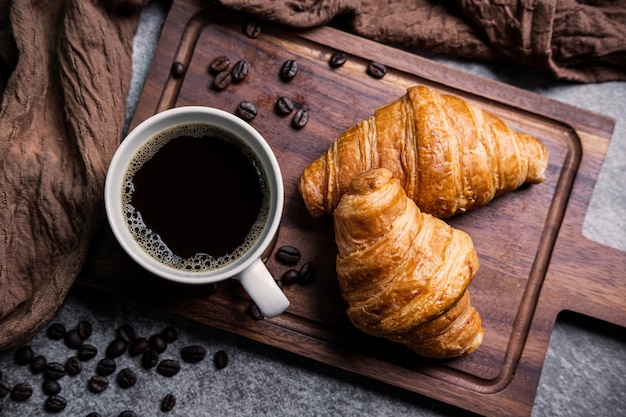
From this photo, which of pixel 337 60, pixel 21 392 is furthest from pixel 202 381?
pixel 337 60

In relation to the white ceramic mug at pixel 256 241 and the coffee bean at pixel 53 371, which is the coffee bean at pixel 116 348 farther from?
the white ceramic mug at pixel 256 241

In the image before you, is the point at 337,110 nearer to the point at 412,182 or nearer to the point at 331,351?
the point at 412,182

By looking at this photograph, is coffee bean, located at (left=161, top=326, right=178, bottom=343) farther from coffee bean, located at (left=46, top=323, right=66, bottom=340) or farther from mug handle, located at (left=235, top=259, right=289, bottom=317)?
mug handle, located at (left=235, top=259, right=289, bottom=317)

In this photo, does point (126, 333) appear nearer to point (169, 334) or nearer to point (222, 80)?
point (169, 334)

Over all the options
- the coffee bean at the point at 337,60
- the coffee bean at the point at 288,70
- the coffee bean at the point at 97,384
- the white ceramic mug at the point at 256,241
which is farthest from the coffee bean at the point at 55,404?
the coffee bean at the point at 337,60

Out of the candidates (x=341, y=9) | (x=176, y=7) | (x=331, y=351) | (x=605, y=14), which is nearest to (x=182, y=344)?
(x=331, y=351)

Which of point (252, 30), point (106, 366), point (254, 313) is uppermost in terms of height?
point (252, 30)
